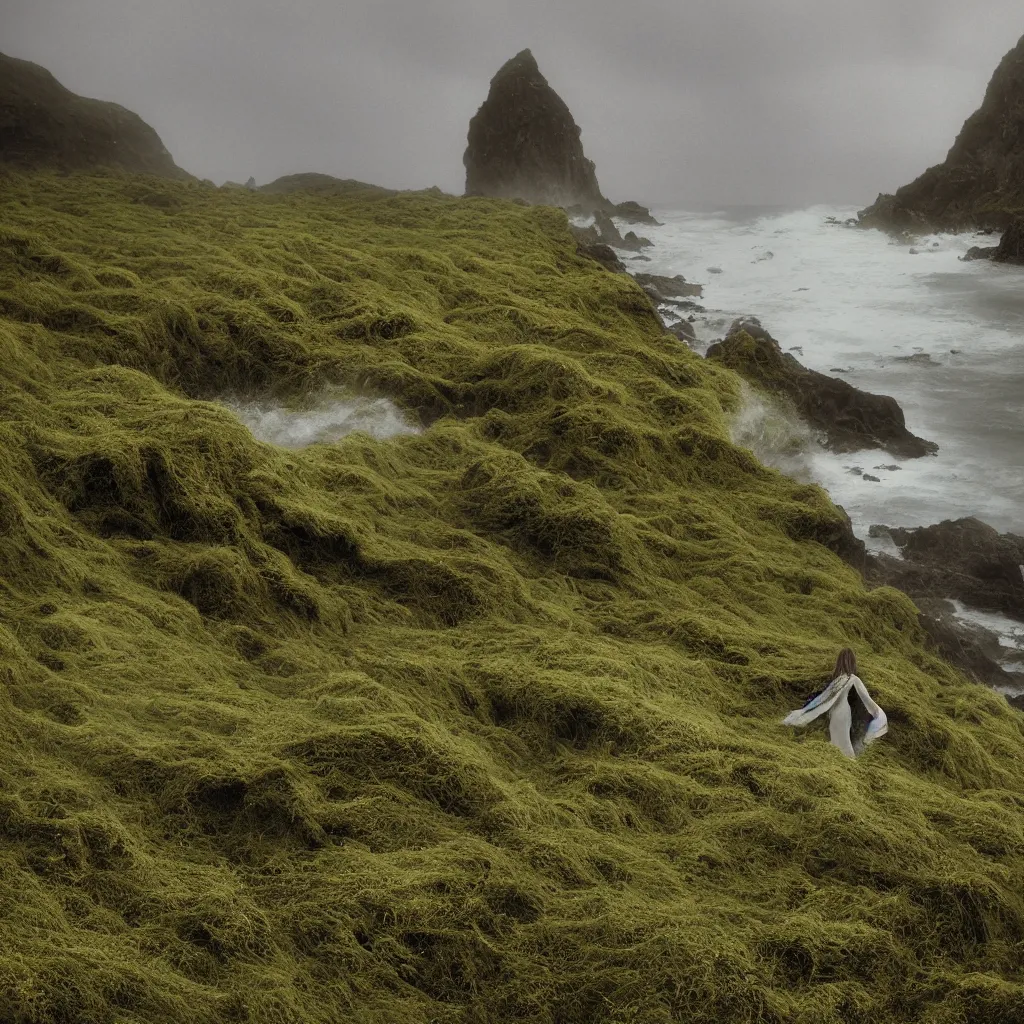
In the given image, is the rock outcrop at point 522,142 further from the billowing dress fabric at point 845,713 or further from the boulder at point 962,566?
the billowing dress fabric at point 845,713

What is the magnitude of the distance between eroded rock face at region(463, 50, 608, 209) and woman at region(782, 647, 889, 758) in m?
25.5

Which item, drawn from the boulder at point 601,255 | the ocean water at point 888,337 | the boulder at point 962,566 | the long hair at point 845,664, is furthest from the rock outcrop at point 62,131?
the long hair at point 845,664

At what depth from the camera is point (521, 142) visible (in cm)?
2948

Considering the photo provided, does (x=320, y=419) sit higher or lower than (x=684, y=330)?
lower

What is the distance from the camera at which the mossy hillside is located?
365cm

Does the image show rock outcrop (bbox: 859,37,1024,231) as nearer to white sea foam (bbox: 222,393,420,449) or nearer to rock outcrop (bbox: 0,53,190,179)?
rock outcrop (bbox: 0,53,190,179)

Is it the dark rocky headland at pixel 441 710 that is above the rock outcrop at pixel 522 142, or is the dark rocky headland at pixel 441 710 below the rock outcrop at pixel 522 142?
below

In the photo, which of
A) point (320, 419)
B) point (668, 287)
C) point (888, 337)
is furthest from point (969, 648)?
point (668, 287)

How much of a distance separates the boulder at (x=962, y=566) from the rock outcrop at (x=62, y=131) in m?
13.7

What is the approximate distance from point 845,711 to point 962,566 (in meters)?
4.24

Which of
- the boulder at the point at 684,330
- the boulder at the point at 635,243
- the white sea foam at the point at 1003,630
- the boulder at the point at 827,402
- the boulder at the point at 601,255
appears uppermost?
the boulder at the point at 635,243

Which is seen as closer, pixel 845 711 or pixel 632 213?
pixel 845 711

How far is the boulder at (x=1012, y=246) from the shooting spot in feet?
73.6

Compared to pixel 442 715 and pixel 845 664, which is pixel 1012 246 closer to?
pixel 845 664
